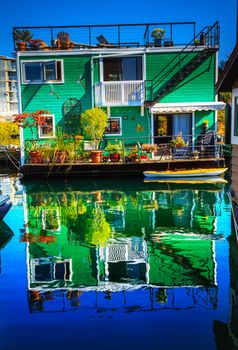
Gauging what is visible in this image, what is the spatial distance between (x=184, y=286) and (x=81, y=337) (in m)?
2.60

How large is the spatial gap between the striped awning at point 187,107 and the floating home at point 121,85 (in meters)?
0.06

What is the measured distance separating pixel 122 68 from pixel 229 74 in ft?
53.2

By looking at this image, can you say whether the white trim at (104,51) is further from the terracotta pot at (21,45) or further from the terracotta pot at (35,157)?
the terracotta pot at (35,157)

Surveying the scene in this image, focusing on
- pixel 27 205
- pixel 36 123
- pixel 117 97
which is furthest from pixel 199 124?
pixel 27 205

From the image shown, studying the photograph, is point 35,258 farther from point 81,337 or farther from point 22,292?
point 81,337

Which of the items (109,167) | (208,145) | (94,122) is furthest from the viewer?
(94,122)

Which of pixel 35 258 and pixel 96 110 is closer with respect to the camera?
pixel 35 258

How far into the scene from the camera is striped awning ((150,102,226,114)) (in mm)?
23500

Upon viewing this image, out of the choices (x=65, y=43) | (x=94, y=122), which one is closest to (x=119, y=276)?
(x=94, y=122)

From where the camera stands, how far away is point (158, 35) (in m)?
24.8

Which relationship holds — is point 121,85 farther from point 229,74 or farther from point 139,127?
point 229,74

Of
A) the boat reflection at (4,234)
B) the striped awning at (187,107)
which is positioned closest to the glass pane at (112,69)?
the striped awning at (187,107)

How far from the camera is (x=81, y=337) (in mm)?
6160

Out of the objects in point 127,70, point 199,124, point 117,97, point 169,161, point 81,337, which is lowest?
point 81,337
